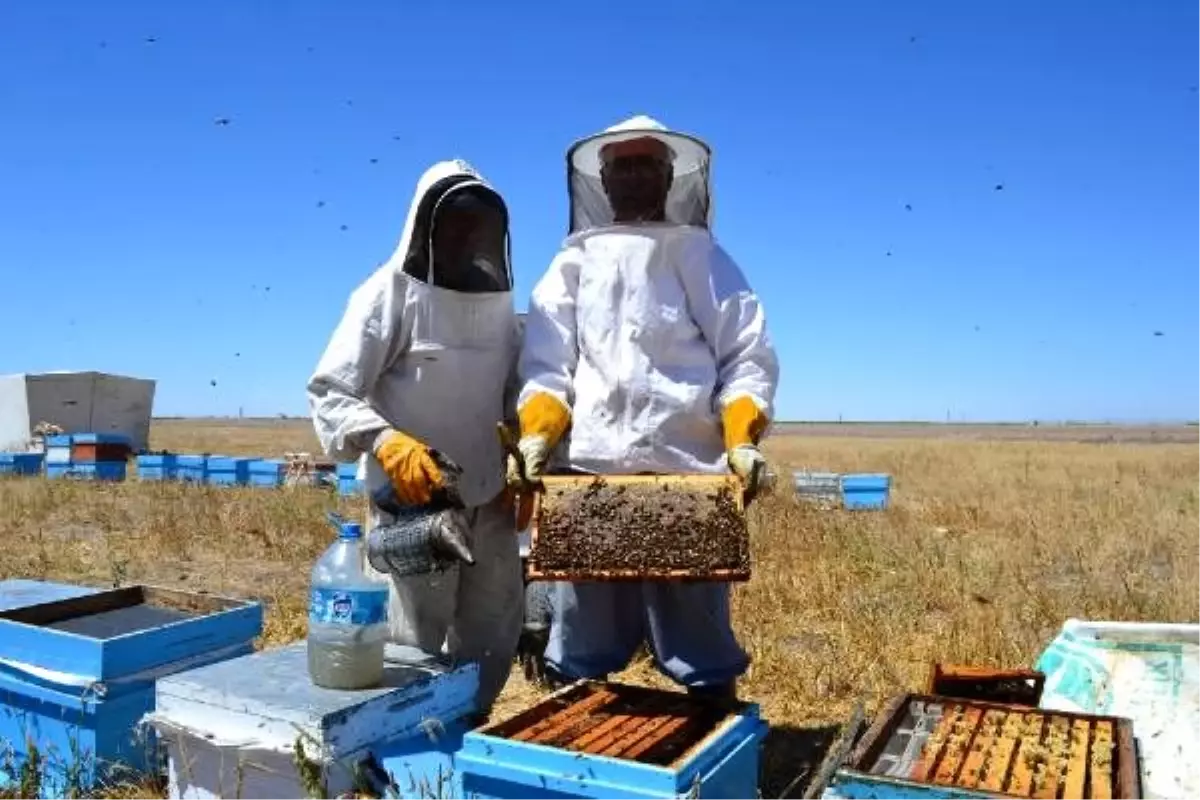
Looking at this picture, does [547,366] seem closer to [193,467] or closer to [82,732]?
[82,732]

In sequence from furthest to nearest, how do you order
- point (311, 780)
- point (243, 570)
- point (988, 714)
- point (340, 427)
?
point (243, 570), point (340, 427), point (988, 714), point (311, 780)

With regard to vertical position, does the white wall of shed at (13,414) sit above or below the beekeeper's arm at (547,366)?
below

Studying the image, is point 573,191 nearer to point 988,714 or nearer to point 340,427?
point 340,427

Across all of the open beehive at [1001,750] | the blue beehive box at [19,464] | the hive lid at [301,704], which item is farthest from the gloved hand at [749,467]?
the blue beehive box at [19,464]

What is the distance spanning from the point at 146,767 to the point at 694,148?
2.85 m

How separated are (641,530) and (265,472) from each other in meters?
14.6

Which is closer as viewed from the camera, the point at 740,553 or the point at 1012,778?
the point at 1012,778

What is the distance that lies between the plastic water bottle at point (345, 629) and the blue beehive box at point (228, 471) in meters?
14.4

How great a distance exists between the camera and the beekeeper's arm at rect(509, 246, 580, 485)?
337 centimetres

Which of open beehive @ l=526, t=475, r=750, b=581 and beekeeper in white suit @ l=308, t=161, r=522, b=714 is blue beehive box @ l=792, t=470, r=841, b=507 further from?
open beehive @ l=526, t=475, r=750, b=581

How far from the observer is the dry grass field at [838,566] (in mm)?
5465

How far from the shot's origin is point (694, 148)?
3629 mm

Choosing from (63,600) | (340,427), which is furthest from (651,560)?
(63,600)

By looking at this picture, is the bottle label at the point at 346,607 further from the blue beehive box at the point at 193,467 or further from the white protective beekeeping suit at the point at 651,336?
the blue beehive box at the point at 193,467
